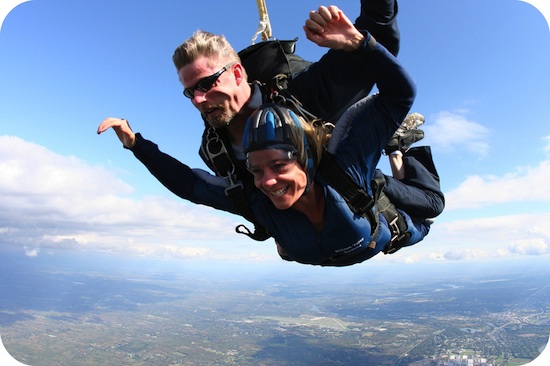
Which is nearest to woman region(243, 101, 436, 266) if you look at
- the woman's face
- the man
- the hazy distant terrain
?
the woman's face

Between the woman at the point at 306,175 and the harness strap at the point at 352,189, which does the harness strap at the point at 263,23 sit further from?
the harness strap at the point at 352,189

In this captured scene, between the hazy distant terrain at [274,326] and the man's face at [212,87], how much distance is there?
4909 cm

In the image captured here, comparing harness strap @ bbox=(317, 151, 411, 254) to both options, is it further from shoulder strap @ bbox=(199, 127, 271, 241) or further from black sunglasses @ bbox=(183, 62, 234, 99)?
black sunglasses @ bbox=(183, 62, 234, 99)

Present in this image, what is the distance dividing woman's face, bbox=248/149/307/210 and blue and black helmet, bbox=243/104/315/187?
0.03 m

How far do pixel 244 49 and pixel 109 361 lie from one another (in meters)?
61.0

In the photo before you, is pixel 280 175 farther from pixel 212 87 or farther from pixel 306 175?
pixel 212 87

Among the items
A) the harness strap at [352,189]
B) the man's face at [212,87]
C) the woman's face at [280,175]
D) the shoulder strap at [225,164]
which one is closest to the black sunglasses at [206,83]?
the man's face at [212,87]

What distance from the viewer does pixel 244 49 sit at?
1.99 m

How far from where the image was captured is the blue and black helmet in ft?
5.10

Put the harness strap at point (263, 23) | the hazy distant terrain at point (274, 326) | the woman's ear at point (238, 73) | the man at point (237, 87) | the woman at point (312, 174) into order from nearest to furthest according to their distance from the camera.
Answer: the woman at point (312, 174)
the man at point (237, 87)
the woman's ear at point (238, 73)
the harness strap at point (263, 23)
the hazy distant terrain at point (274, 326)

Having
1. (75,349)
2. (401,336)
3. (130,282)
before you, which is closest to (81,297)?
(130,282)

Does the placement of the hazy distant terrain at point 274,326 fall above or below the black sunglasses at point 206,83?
below

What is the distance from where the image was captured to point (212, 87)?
1.73m

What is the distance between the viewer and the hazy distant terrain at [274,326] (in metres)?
49.7
